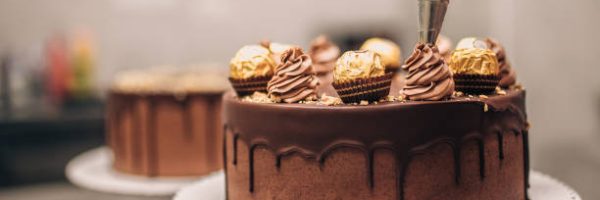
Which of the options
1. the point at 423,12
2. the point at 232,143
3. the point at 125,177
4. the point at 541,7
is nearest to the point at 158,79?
the point at 125,177

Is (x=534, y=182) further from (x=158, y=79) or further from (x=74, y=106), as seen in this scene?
(x=74, y=106)

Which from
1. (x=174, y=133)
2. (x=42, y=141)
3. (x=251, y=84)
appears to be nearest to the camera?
(x=251, y=84)

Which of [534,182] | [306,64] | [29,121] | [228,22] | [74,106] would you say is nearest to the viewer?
[306,64]

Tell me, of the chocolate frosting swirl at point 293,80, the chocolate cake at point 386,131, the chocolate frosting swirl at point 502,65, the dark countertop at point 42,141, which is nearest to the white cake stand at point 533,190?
the chocolate cake at point 386,131

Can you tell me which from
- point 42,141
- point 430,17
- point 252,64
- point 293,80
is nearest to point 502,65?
point 430,17

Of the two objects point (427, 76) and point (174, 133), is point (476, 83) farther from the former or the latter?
point (174, 133)

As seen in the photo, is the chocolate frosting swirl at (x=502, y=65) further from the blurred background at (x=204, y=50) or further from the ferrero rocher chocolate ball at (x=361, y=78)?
the blurred background at (x=204, y=50)

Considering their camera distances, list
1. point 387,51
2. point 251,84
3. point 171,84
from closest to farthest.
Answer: point 251,84 < point 387,51 < point 171,84

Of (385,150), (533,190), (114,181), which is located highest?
(385,150)
